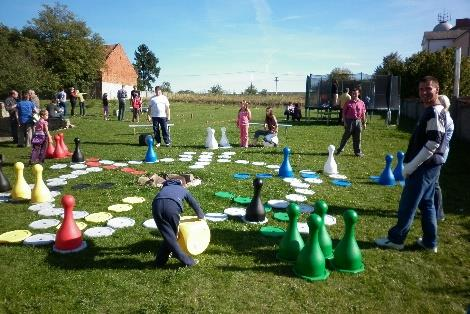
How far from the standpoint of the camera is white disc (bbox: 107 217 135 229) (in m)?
5.16

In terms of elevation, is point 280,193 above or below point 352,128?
below

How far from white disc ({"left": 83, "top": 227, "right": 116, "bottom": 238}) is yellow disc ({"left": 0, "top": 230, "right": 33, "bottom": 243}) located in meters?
0.77

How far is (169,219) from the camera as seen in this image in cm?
386

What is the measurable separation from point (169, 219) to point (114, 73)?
184 feet

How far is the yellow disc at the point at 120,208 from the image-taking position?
19.1 ft

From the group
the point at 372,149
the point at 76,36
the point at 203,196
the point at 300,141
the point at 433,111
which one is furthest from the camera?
the point at 76,36

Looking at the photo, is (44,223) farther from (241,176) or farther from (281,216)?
(241,176)

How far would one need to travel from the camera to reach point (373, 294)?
3.60 metres

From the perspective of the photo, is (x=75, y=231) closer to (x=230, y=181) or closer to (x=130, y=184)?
(x=130, y=184)

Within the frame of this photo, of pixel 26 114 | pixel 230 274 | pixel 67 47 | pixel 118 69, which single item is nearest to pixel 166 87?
pixel 118 69

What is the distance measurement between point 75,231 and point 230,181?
377 centimetres

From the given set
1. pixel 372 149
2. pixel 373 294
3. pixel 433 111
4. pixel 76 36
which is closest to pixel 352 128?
pixel 372 149

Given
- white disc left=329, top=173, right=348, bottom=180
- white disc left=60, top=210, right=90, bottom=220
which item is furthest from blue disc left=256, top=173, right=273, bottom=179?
white disc left=60, top=210, right=90, bottom=220

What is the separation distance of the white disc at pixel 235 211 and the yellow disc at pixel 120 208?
1624 mm
